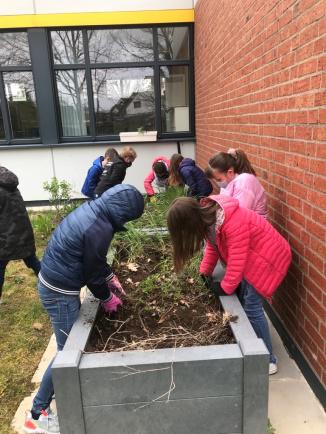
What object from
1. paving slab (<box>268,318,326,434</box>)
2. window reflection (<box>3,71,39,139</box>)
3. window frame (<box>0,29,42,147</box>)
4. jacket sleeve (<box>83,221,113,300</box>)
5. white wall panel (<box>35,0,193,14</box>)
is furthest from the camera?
window reflection (<box>3,71,39,139</box>)

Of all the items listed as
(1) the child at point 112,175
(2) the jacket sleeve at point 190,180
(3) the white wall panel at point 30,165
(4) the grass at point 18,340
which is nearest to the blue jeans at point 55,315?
(4) the grass at point 18,340

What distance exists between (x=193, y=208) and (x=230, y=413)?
114cm

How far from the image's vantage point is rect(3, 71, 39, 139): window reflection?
906cm

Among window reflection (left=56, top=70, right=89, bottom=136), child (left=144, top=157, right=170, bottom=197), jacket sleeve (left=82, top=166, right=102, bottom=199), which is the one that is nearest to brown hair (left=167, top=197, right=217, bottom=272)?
jacket sleeve (left=82, top=166, right=102, bottom=199)

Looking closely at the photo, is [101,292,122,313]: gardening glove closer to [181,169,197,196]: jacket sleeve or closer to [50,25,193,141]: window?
[181,169,197,196]: jacket sleeve

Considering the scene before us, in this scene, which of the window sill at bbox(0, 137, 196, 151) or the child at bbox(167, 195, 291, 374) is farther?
the window sill at bbox(0, 137, 196, 151)

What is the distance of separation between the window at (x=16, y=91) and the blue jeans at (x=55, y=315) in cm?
753

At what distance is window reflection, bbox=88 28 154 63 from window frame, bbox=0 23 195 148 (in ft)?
0.36

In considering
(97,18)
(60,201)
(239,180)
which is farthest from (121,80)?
(239,180)

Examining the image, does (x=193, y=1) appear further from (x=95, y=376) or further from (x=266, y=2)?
(x=95, y=376)

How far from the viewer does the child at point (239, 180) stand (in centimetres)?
315

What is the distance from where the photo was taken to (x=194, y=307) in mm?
2986

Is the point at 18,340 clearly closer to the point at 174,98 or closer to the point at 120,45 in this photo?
the point at 174,98

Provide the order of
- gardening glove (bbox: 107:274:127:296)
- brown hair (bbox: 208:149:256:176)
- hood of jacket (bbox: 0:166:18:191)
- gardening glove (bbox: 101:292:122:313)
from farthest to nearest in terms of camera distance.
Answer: hood of jacket (bbox: 0:166:18:191)
brown hair (bbox: 208:149:256:176)
gardening glove (bbox: 107:274:127:296)
gardening glove (bbox: 101:292:122:313)
